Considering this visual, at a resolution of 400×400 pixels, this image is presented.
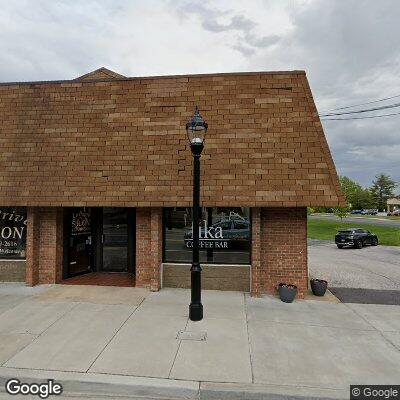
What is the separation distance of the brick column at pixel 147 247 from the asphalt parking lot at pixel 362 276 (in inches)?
212

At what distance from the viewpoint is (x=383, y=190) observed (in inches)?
4392

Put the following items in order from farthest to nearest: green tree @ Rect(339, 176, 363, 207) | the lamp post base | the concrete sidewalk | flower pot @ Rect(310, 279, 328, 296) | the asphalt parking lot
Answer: green tree @ Rect(339, 176, 363, 207) → the asphalt parking lot → flower pot @ Rect(310, 279, 328, 296) → the lamp post base → the concrete sidewalk

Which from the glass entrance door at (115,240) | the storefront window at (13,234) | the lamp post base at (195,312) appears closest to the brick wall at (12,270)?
the storefront window at (13,234)

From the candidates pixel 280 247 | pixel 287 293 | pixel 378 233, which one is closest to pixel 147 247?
pixel 280 247

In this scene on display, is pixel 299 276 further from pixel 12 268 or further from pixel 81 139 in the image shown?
pixel 12 268

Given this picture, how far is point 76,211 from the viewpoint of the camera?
10312 mm

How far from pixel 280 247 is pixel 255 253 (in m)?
0.77

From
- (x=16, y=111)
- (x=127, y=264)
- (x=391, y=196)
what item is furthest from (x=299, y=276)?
(x=391, y=196)

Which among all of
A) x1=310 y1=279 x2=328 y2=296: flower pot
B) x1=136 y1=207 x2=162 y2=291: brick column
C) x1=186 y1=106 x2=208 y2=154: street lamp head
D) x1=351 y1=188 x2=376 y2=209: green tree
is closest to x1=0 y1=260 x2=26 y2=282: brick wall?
x1=136 y1=207 x2=162 y2=291: brick column

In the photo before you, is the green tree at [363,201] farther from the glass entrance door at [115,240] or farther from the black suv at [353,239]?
the glass entrance door at [115,240]

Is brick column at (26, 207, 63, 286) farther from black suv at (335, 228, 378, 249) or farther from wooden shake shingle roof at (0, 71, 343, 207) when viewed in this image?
black suv at (335, 228, 378, 249)

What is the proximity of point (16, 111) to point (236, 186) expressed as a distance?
7.48 metres

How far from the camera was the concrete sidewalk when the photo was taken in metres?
4.76

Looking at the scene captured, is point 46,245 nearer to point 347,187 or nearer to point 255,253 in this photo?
point 255,253
